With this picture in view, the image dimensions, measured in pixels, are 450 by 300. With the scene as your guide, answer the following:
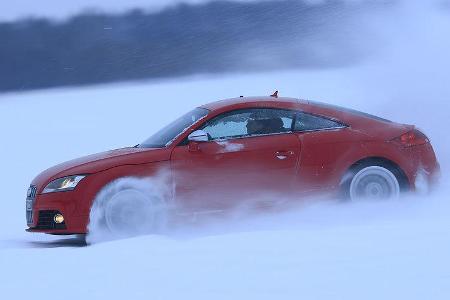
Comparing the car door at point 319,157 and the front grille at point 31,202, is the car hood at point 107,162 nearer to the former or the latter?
the front grille at point 31,202

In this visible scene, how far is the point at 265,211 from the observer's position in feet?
25.8

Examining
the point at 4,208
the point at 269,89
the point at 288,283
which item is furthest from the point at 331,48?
the point at 288,283

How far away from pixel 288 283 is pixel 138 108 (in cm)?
1075

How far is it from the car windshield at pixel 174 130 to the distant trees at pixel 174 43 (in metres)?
8.62

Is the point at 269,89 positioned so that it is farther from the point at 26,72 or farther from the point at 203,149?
the point at 203,149

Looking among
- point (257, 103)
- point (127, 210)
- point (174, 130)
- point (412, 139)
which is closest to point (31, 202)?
point (127, 210)

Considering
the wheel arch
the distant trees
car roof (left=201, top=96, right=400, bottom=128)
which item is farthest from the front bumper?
the distant trees

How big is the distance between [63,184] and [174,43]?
10.3 meters

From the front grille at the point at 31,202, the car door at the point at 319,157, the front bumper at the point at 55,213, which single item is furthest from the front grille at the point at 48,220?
the car door at the point at 319,157

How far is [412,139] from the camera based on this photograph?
8.27 meters

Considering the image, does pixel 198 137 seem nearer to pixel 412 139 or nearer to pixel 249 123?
pixel 249 123

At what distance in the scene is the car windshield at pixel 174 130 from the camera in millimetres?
8141

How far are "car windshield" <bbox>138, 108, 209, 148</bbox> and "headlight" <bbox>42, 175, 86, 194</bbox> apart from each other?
0.86 metres

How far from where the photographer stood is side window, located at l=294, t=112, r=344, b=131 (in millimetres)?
8180
